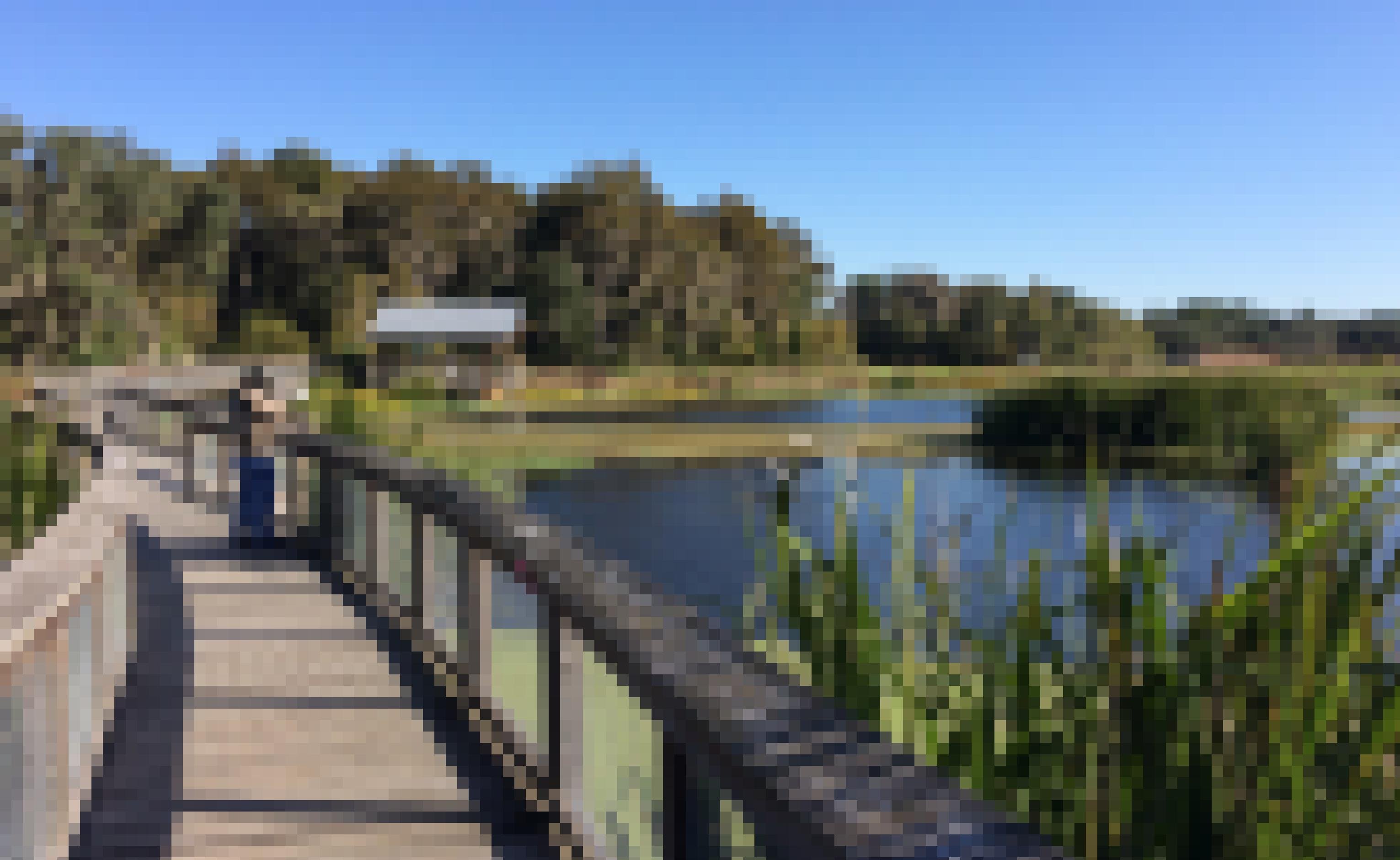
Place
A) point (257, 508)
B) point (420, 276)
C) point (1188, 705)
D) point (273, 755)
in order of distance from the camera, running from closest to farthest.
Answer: point (1188, 705), point (273, 755), point (257, 508), point (420, 276)

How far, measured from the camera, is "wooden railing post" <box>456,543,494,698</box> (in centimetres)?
429

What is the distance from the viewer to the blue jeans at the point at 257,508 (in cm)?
860

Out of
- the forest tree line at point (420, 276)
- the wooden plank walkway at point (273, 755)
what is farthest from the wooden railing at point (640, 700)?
the forest tree line at point (420, 276)

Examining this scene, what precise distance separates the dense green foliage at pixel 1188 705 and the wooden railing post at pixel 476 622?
1267mm

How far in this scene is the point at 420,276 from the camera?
78.2 meters

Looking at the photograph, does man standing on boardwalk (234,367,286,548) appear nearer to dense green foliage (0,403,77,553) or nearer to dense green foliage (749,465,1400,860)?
dense green foliage (0,403,77,553)

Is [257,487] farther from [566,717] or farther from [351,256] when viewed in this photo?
[351,256]

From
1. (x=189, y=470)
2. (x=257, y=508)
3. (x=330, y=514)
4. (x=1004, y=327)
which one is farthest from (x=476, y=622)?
(x=1004, y=327)

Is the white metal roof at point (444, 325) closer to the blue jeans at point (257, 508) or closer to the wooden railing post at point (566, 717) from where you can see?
the blue jeans at point (257, 508)

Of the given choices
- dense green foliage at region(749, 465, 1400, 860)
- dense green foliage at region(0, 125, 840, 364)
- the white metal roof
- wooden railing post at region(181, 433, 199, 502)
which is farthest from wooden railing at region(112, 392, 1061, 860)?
dense green foliage at region(0, 125, 840, 364)

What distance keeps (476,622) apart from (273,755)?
0.86 meters

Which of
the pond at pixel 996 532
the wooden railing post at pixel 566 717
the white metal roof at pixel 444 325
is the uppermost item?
the white metal roof at pixel 444 325

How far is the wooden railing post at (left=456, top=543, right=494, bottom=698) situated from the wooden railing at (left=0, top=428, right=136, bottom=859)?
1238mm

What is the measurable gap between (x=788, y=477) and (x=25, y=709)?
10.3 feet
